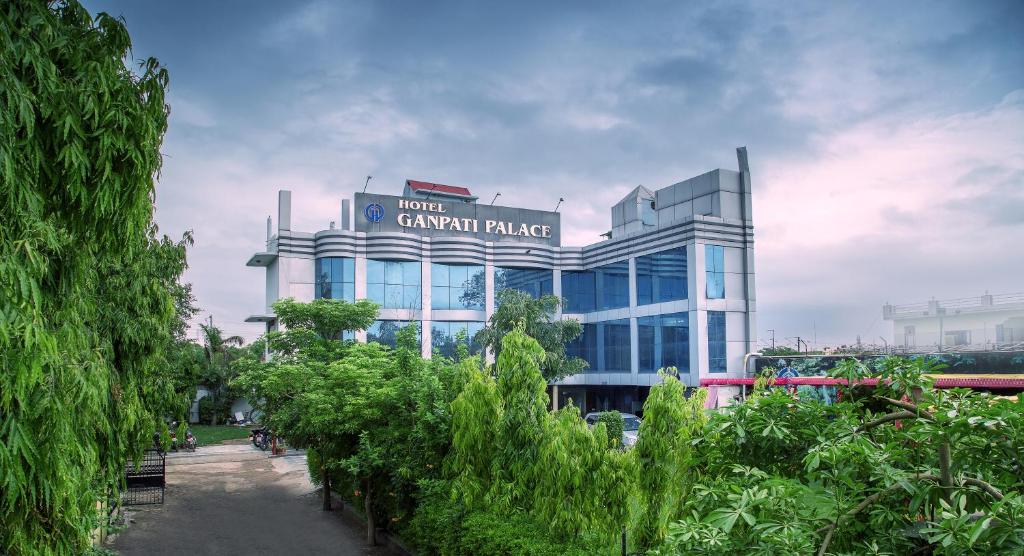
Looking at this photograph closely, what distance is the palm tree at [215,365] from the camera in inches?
2003

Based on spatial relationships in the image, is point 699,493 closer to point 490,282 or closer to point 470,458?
point 470,458

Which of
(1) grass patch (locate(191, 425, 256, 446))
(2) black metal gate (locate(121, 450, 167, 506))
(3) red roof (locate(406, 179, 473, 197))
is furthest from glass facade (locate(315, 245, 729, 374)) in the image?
(2) black metal gate (locate(121, 450, 167, 506))

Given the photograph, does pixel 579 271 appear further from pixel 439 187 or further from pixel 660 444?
pixel 660 444

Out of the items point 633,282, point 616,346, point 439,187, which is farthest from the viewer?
point 439,187

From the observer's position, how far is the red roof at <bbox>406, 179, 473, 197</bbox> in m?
44.8

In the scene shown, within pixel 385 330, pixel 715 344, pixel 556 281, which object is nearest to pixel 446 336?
pixel 385 330

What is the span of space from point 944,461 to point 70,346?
214 inches

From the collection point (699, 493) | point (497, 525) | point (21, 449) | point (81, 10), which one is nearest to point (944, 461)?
point (699, 493)

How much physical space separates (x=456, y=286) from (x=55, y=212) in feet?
116

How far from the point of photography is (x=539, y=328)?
116ft

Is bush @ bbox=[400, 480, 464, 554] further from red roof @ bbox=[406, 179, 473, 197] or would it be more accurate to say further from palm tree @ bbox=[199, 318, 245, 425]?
palm tree @ bbox=[199, 318, 245, 425]

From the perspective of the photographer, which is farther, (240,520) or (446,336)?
(446,336)

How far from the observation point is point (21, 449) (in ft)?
14.0

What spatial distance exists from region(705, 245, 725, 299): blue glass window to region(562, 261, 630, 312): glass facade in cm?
561
